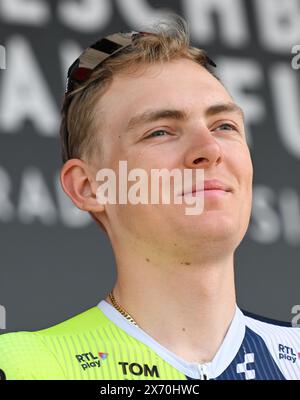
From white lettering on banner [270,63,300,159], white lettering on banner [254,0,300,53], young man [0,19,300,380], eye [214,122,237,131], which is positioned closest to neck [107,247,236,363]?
young man [0,19,300,380]

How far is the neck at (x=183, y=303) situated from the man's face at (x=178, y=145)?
0.21 ft

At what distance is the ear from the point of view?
195 centimetres

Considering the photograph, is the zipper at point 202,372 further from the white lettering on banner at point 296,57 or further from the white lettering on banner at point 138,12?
the white lettering on banner at point 296,57

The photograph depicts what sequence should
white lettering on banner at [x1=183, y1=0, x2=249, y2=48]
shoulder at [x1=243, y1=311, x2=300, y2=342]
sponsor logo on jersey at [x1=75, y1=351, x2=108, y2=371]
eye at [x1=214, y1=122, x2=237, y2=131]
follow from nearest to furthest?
sponsor logo on jersey at [x1=75, y1=351, x2=108, y2=371] < eye at [x1=214, y1=122, x2=237, y2=131] < shoulder at [x1=243, y1=311, x2=300, y2=342] < white lettering on banner at [x1=183, y1=0, x2=249, y2=48]

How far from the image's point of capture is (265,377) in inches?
72.7

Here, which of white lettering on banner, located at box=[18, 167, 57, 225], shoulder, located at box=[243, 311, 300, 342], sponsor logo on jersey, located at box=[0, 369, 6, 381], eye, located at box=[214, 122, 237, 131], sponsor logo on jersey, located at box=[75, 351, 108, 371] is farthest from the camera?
white lettering on banner, located at box=[18, 167, 57, 225]

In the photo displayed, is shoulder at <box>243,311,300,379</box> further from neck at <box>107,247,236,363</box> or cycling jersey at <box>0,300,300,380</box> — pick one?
neck at <box>107,247,236,363</box>

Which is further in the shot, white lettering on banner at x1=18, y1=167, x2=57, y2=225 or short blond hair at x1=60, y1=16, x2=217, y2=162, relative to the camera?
white lettering on banner at x1=18, y1=167, x2=57, y2=225

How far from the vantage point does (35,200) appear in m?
2.97

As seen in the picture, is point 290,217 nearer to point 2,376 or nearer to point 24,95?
point 24,95

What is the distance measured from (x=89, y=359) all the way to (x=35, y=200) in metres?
1.26

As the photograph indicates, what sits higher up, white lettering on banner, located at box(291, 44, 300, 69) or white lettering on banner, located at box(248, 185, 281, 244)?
white lettering on banner, located at box(291, 44, 300, 69)

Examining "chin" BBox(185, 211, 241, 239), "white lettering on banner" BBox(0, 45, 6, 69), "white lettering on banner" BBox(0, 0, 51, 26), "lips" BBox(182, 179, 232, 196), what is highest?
"white lettering on banner" BBox(0, 0, 51, 26)

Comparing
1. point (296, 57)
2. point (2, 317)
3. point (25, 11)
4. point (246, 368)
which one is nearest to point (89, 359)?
point (246, 368)
